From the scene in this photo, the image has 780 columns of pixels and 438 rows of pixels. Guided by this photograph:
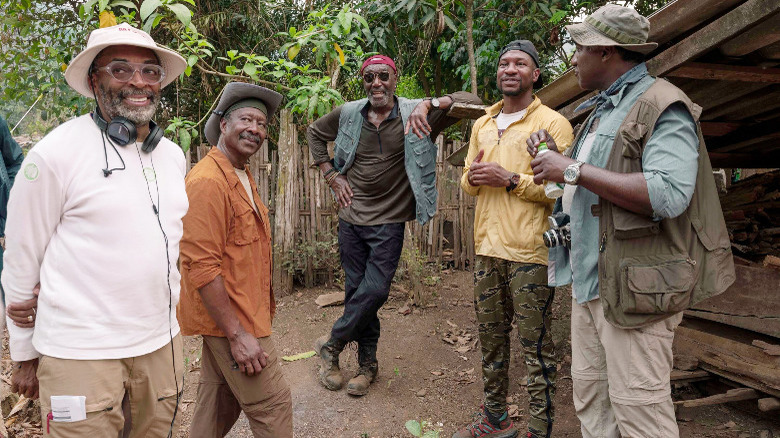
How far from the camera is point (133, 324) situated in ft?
6.91

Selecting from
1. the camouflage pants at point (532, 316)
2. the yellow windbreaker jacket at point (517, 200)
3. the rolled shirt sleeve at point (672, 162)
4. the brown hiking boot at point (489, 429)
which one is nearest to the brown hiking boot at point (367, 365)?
the brown hiking boot at point (489, 429)

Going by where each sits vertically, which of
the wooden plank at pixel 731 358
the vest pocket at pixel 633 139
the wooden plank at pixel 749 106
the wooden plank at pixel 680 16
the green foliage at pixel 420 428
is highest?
the wooden plank at pixel 680 16

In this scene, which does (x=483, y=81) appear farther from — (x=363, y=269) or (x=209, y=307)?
(x=209, y=307)

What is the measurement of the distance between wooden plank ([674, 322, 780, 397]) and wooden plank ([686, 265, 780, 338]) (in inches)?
5.6

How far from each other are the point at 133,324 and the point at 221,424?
0.94m

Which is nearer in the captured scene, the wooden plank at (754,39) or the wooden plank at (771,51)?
the wooden plank at (754,39)

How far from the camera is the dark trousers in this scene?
13.4 ft

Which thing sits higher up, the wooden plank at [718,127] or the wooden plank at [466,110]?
the wooden plank at [466,110]

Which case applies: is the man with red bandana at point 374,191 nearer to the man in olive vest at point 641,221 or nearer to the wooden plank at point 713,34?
the wooden plank at point 713,34

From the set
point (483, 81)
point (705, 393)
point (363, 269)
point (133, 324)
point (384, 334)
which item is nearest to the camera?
point (133, 324)

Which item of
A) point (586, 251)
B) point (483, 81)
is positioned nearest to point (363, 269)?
point (586, 251)

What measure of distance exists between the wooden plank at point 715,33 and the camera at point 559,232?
881 mm

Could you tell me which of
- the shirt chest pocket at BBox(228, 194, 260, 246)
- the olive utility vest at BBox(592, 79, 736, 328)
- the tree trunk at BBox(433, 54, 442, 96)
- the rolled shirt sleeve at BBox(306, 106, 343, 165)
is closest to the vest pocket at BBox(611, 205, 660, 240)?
the olive utility vest at BBox(592, 79, 736, 328)

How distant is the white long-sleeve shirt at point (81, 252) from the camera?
6.42 ft
